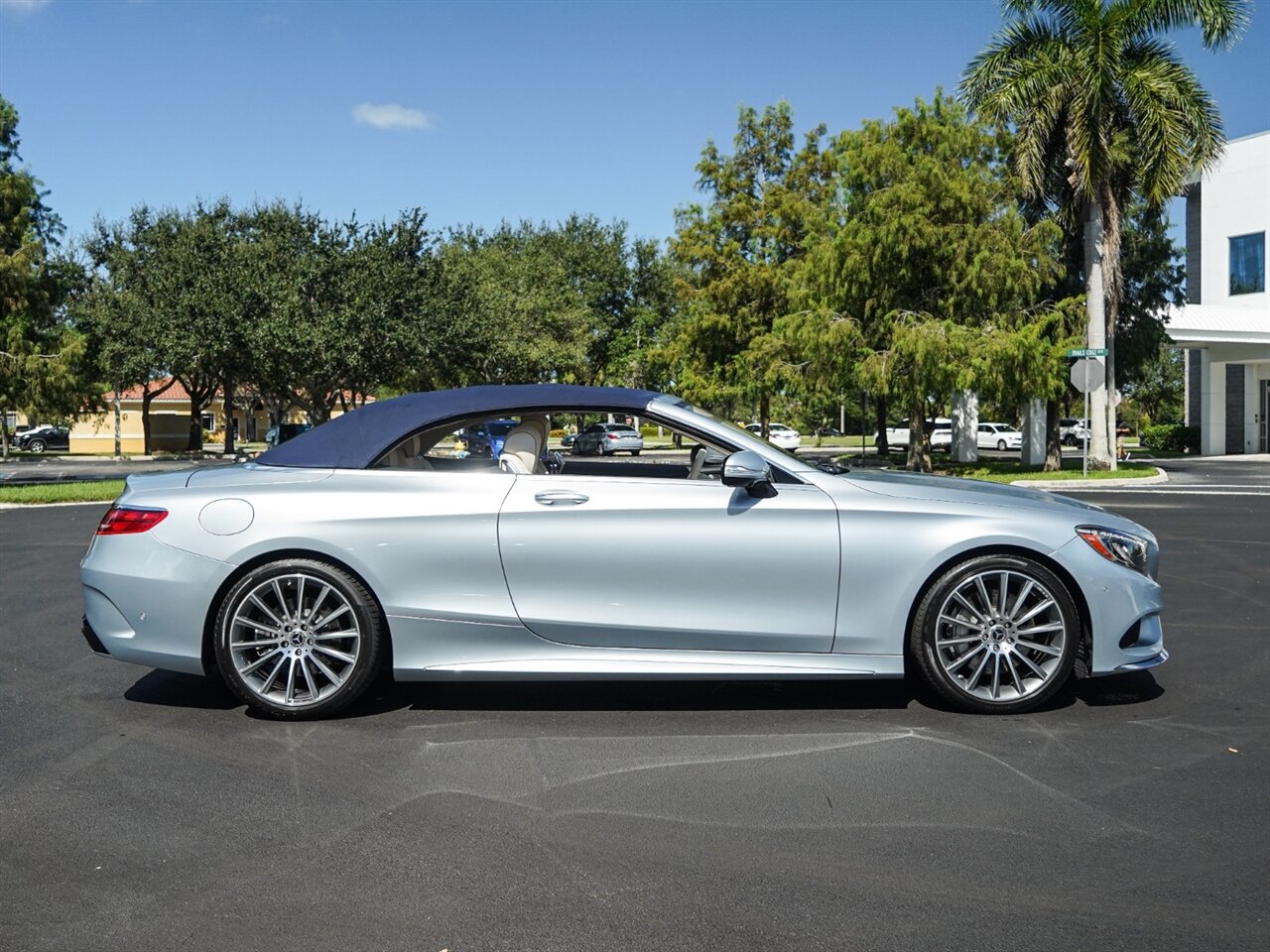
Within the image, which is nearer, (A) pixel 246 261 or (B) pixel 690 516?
(B) pixel 690 516

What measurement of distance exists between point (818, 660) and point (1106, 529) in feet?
4.91

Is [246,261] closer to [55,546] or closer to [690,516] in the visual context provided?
[55,546]

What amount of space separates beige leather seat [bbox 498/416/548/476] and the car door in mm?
458

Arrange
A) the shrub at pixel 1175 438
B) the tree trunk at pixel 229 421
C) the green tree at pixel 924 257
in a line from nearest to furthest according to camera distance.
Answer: the green tree at pixel 924 257, the shrub at pixel 1175 438, the tree trunk at pixel 229 421

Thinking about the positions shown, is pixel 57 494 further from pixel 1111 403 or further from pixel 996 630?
pixel 1111 403

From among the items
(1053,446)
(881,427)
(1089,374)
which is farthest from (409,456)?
(881,427)

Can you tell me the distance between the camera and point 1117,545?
5672 millimetres

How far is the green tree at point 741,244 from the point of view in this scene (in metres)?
41.9

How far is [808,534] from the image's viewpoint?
553 cm

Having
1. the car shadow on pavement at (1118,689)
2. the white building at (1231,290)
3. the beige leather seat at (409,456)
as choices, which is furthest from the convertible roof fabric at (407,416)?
the white building at (1231,290)

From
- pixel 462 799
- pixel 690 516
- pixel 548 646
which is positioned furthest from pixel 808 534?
pixel 462 799

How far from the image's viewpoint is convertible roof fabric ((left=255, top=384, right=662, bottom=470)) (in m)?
5.85

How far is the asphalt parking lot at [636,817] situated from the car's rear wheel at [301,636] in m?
0.16

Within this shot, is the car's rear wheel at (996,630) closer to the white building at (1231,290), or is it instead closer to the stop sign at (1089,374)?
the stop sign at (1089,374)
